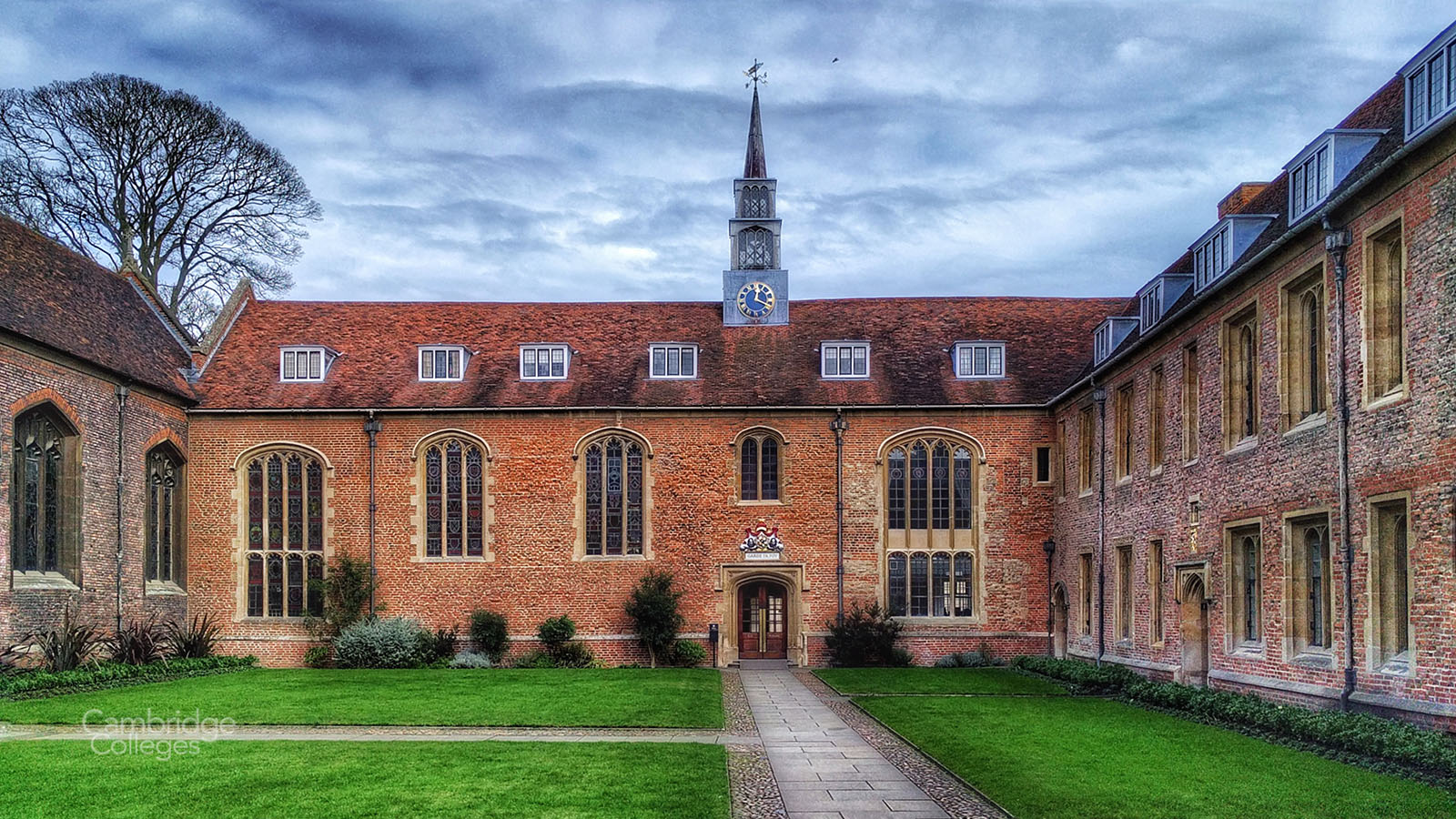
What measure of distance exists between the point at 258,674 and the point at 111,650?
125 inches

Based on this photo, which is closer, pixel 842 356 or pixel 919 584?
pixel 919 584

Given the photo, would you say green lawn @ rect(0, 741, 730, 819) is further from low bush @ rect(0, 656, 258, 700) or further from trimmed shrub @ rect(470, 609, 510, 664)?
trimmed shrub @ rect(470, 609, 510, 664)

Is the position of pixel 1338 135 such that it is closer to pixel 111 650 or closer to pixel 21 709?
pixel 21 709

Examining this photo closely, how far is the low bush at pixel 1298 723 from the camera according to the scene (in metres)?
13.1

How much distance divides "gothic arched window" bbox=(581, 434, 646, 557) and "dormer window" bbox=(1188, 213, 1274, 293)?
48.4 feet

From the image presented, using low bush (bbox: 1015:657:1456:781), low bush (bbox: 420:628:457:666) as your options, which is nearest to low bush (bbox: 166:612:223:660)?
low bush (bbox: 420:628:457:666)

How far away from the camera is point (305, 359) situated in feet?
108

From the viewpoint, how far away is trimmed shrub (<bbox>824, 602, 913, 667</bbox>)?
3067cm

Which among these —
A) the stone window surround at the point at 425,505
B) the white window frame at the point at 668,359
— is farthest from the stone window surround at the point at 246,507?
the white window frame at the point at 668,359

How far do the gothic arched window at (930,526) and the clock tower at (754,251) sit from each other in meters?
5.97

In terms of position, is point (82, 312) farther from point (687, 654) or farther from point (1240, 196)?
point (1240, 196)

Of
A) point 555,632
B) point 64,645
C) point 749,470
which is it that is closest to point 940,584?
point 749,470

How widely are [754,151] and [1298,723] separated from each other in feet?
80.7

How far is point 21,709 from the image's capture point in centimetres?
1933
